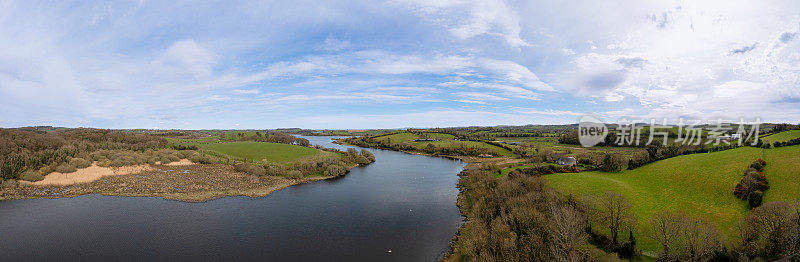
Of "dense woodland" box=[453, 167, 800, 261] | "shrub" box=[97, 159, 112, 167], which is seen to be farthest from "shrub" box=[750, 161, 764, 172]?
"shrub" box=[97, 159, 112, 167]

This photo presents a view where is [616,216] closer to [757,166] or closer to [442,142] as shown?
[757,166]

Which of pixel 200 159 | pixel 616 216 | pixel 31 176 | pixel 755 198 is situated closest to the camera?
pixel 755 198

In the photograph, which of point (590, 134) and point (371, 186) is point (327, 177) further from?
point (590, 134)

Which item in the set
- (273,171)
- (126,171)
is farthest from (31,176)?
(273,171)

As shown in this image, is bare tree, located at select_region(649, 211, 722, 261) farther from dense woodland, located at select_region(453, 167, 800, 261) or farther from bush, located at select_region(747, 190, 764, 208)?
bush, located at select_region(747, 190, 764, 208)

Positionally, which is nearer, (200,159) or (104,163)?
(104,163)

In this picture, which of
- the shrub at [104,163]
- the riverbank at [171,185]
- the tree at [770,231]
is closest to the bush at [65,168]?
the riverbank at [171,185]

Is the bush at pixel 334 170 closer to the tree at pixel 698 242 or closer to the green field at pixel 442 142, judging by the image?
the tree at pixel 698 242

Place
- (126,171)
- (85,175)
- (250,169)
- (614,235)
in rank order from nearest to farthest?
(614,235) → (85,175) → (126,171) → (250,169)
